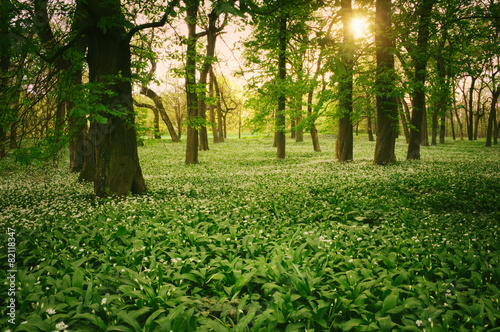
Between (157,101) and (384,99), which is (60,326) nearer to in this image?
(384,99)

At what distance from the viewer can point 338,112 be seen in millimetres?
13516

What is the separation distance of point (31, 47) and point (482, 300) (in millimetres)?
8345

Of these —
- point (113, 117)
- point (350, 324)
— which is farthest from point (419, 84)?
point (113, 117)

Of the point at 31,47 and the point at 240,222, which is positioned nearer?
the point at 31,47

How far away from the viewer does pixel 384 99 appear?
44.2 ft

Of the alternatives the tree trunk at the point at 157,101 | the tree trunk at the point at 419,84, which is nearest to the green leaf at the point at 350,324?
the tree trunk at the point at 157,101

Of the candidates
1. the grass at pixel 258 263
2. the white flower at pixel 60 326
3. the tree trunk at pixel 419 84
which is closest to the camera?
the white flower at pixel 60 326

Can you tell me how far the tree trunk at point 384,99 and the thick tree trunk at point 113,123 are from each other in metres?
10.9

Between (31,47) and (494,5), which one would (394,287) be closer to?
(31,47)

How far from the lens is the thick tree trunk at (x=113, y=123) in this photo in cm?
723

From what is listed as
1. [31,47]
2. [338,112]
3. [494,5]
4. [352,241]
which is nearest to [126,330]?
[352,241]

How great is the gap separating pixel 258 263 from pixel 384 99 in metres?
12.9

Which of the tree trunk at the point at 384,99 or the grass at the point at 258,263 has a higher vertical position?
the tree trunk at the point at 384,99

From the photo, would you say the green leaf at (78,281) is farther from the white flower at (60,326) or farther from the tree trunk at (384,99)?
the tree trunk at (384,99)
